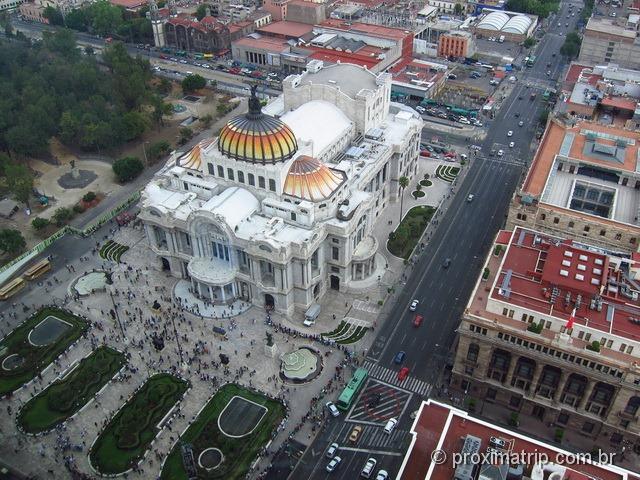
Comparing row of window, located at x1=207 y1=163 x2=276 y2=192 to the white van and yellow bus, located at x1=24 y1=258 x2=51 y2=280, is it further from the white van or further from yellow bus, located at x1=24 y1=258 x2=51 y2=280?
yellow bus, located at x1=24 y1=258 x2=51 y2=280

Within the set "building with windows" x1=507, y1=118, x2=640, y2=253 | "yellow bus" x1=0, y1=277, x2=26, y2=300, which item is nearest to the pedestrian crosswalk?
"building with windows" x1=507, y1=118, x2=640, y2=253

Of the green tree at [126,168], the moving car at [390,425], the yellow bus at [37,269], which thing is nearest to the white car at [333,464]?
the moving car at [390,425]

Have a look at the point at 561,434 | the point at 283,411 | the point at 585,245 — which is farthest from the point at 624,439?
the point at 283,411

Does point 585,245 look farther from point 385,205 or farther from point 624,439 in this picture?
point 385,205

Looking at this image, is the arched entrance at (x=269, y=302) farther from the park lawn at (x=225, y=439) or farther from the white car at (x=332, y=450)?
the white car at (x=332, y=450)

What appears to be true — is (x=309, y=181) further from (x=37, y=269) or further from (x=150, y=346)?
(x=37, y=269)

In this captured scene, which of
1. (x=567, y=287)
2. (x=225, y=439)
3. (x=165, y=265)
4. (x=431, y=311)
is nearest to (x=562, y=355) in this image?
(x=567, y=287)
